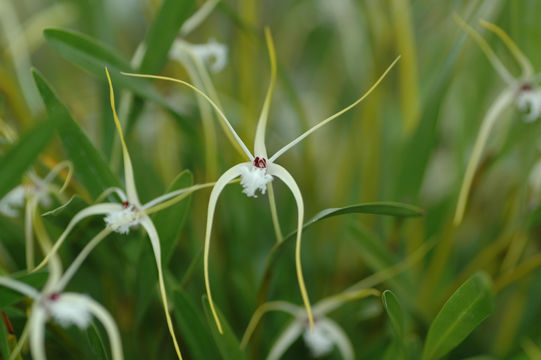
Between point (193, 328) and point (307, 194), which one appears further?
point (307, 194)

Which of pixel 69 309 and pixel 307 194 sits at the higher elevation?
pixel 307 194

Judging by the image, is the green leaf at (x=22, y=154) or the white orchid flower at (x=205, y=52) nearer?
the green leaf at (x=22, y=154)

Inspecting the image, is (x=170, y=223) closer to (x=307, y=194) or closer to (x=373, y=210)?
(x=373, y=210)

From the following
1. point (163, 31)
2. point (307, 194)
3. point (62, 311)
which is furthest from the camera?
point (307, 194)

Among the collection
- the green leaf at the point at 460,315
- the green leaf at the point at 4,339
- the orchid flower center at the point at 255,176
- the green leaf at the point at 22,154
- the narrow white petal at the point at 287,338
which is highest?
the green leaf at the point at 22,154

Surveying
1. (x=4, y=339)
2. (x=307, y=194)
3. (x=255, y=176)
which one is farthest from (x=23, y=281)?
(x=307, y=194)

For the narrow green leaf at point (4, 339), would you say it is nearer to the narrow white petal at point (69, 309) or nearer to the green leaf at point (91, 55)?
the narrow white petal at point (69, 309)

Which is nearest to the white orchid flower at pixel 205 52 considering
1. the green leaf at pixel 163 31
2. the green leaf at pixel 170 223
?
the green leaf at pixel 163 31
